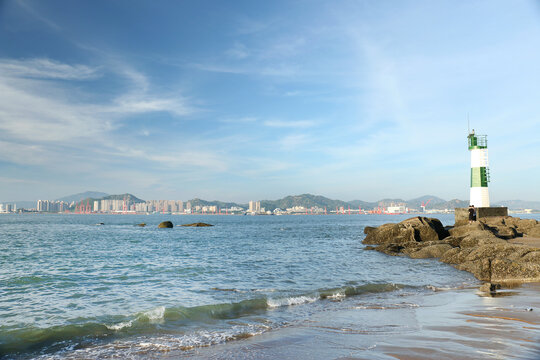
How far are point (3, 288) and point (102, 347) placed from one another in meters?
7.87

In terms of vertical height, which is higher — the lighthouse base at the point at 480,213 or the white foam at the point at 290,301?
the lighthouse base at the point at 480,213

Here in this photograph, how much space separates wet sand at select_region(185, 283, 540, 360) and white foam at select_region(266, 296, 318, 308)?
1170mm

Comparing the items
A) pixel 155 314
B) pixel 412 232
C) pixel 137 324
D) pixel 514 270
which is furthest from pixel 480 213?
pixel 137 324

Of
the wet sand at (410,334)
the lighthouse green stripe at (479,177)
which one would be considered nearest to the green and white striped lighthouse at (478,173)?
the lighthouse green stripe at (479,177)

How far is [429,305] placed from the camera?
8.72m

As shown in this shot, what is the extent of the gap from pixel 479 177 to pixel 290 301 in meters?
→ 27.5

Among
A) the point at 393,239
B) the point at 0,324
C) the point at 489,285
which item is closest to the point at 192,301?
the point at 0,324

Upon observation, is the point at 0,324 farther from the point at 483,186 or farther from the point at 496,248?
the point at 483,186

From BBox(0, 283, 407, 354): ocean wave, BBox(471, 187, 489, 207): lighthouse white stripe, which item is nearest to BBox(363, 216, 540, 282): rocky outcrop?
BBox(471, 187, 489, 207): lighthouse white stripe

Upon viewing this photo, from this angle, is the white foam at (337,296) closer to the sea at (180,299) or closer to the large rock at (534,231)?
the sea at (180,299)

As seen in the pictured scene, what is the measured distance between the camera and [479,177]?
3034 centimetres

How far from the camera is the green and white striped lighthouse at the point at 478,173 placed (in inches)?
1179

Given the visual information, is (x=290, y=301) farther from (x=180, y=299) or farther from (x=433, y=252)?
(x=433, y=252)

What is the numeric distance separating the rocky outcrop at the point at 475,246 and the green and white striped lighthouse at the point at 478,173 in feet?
9.18
